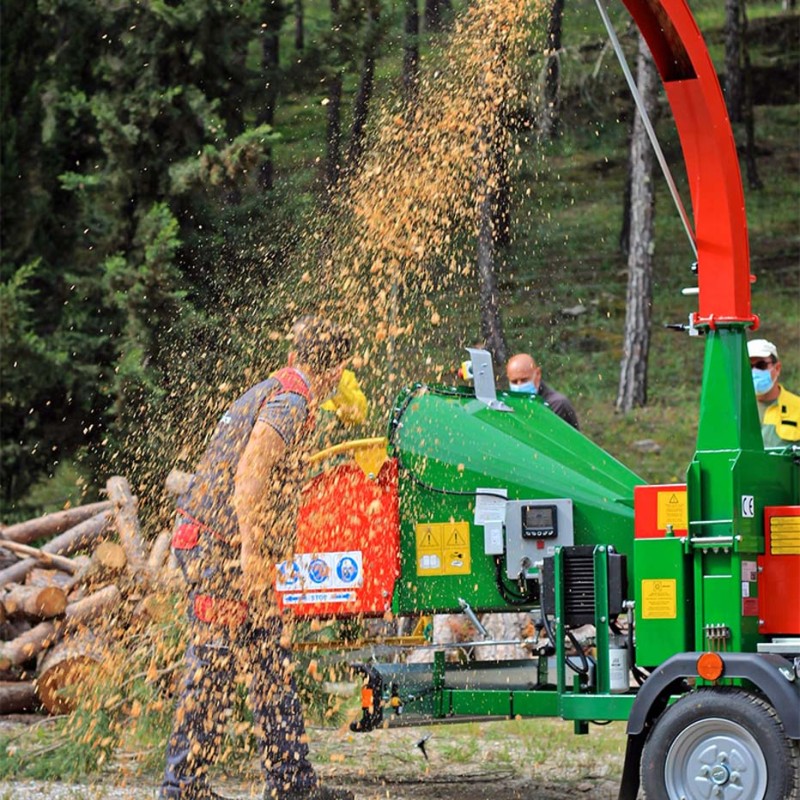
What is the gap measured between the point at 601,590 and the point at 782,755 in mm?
1037

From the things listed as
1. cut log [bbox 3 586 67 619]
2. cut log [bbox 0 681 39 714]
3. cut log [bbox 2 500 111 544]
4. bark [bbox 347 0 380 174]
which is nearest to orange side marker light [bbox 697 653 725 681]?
cut log [bbox 0 681 39 714]

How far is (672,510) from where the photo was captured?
18.9 ft

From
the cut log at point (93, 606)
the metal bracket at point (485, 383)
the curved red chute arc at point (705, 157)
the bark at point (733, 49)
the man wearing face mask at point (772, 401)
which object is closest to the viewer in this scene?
the curved red chute arc at point (705, 157)

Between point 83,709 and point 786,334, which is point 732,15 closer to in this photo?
point 786,334

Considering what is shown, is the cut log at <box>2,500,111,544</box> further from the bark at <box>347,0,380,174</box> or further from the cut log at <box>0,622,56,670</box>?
the bark at <box>347,0,380,174</box>

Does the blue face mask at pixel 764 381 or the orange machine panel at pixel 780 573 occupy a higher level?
the blue face mask at pixel 764 381

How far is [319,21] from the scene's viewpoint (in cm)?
1523

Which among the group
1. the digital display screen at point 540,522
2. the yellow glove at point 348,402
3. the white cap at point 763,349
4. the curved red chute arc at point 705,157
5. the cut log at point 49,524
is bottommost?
the digital display screen at point 540,522

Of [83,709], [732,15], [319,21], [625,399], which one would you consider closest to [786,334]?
[625,399]

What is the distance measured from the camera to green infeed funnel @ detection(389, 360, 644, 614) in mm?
6312

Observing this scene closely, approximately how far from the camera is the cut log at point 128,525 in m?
9.47

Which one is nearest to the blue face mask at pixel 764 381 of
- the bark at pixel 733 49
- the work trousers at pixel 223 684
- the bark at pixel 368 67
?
the work trousers at pixel 223 684

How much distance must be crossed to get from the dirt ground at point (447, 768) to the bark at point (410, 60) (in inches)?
203

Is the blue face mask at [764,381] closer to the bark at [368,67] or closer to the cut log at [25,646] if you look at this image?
the cut log at [25,646]
